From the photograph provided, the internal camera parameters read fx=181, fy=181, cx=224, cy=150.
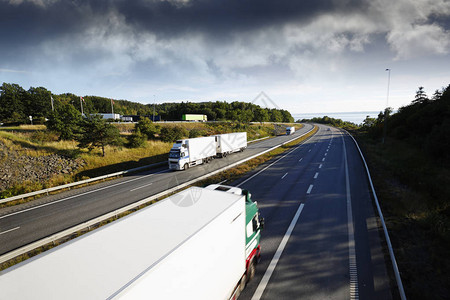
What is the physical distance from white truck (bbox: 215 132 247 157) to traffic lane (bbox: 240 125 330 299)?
11292 millimetres

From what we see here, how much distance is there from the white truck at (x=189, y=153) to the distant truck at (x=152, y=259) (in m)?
17.4

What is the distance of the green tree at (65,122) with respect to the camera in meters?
26.8

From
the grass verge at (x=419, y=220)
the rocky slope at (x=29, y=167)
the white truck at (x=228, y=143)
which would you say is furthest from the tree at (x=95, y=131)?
the grass verge at (x=419, y=220)

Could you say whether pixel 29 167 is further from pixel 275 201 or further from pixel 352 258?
pixel 352 258

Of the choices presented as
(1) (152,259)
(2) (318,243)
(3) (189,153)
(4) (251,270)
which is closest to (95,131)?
(3) (189,153)

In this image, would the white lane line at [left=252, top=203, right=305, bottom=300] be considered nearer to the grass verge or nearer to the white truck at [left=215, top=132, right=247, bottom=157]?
the grass verge

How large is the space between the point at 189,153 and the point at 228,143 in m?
9.20

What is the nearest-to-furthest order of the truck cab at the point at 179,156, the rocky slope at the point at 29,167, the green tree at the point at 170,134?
the rocky slope at the point at 29,167 < the truck cab at the point at 179,156 < the green tree at the point at 170,134

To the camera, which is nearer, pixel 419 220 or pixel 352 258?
pixel 352 258

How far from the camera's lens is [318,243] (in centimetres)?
838

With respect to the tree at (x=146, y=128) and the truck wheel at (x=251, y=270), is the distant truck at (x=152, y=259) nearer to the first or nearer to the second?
the truck wheel at (x=251, y=270)

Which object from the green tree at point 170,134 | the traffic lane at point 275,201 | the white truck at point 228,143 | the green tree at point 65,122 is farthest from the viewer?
the green tree at point 170,134

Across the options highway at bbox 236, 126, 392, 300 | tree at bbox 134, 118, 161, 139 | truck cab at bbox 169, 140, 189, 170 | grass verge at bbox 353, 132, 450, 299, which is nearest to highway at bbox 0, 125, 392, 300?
highway at bbox 236, 126, 392, 300

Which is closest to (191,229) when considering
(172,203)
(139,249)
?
(139,249)
